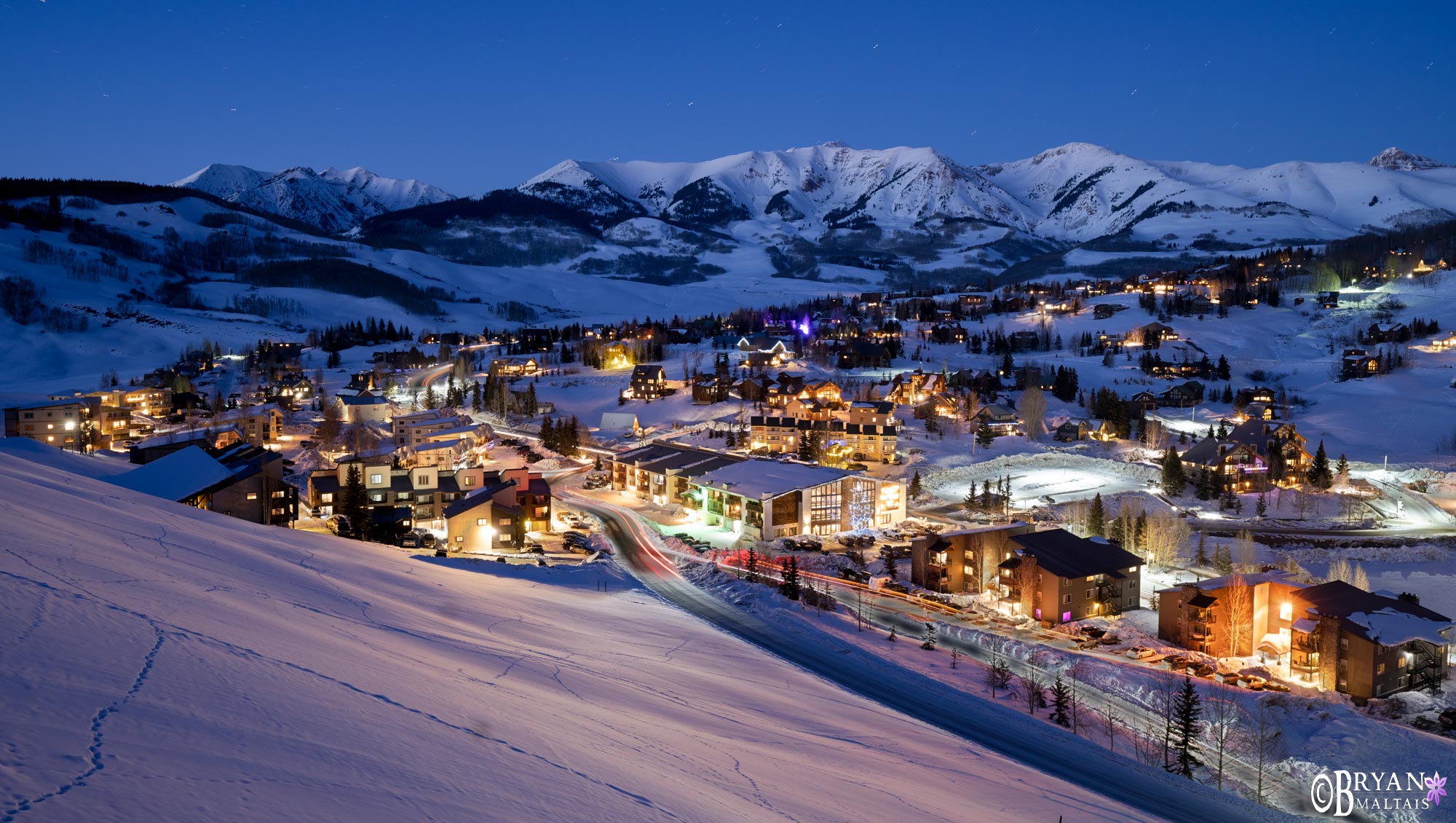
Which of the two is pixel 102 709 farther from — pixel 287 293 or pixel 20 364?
pixel 287 293

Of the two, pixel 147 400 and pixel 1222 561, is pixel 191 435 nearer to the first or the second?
pixel 147 400

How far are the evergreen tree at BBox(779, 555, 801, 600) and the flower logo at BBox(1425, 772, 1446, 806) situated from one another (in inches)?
449

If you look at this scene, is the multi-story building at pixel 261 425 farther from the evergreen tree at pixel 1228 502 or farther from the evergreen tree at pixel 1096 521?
the evergreen tree at pixel 1228 502

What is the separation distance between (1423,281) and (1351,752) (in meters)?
93.7

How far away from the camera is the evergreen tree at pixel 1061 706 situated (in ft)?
45.5

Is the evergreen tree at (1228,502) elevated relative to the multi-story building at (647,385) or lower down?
lower down

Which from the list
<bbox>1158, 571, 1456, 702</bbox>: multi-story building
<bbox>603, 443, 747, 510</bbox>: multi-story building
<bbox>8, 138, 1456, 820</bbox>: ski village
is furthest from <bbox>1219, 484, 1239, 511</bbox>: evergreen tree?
<bbox>603, 443, 747, 510</bbox>: multi-story building

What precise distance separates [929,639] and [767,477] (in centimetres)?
1209

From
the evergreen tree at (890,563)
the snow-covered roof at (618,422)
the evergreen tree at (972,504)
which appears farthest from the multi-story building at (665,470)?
the snow-covered roof at (618,422)

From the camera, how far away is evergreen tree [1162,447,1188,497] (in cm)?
3425

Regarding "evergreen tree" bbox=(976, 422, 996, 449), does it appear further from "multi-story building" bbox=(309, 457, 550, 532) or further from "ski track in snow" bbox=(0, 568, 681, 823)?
"ski track in snow" bbox=(0, 568, 681, 823)

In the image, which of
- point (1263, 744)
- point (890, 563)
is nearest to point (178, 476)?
point (890, 563)

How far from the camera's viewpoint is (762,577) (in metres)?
21.8

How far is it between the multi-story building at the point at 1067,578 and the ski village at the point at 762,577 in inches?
4.7
